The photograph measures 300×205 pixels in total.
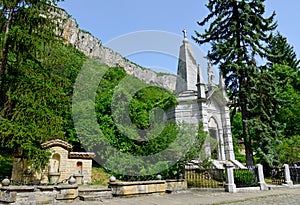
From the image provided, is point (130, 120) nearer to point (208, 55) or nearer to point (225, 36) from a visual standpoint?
point (208, 55)

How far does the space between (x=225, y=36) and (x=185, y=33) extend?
2.74 meters

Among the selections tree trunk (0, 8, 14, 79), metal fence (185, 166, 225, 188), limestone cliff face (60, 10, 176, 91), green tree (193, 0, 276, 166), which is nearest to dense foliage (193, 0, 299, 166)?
green tree (193, 0, 276, 166)

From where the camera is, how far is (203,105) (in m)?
14.9

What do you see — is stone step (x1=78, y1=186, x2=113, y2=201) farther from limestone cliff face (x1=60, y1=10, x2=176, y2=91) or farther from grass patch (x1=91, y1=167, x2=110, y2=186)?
limestone cliff face (x1=60, y1=10, x2=176, y2=91)

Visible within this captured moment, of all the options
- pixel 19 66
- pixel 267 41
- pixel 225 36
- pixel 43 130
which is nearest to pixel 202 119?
pixel 225 36

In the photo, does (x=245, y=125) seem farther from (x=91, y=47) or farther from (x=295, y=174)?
(x=91, y=47)

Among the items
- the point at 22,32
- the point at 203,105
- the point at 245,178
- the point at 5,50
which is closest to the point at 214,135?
the point at 203,105

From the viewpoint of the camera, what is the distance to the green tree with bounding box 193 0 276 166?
15547 millimetres

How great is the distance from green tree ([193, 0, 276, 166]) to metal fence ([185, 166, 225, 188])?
451 cm

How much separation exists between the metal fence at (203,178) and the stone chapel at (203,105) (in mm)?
2760

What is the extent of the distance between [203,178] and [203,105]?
5.03 metres

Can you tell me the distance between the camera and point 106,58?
40.9 meters

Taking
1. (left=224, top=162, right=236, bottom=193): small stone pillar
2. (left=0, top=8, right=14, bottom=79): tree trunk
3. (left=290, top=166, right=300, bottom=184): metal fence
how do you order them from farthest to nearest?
(left=290, top=166, right=300, bottom=184): metal fence → (left=224, top=162, right=236, bottom=193): small stone pillar → (left=0, top=8, right=14, bottom=79): tree trunk

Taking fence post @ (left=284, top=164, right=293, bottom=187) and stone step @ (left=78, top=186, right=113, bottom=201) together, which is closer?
stone step @ (left=78, top=186, right=113, bottom=201)
